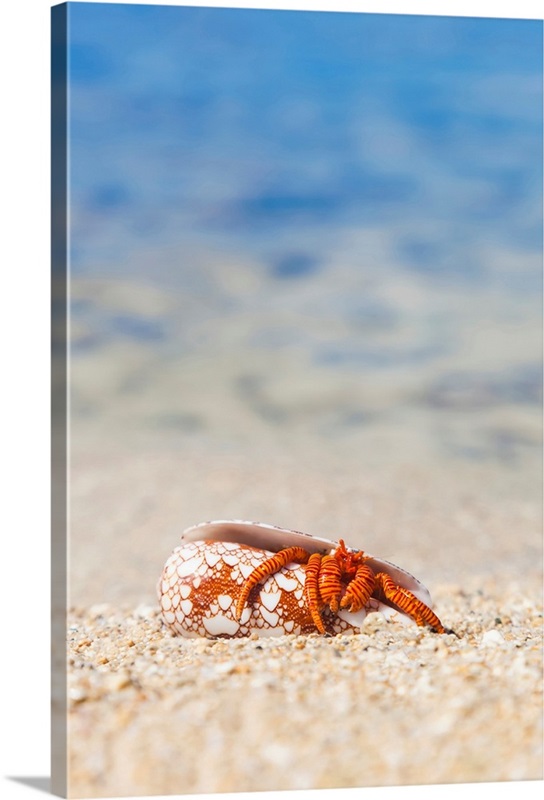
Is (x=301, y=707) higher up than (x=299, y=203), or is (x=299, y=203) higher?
(x=299, y=203)

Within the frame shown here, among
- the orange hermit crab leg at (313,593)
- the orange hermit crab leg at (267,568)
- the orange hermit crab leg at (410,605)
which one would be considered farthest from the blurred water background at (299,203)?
the orange hermit crab leg at (410,605)

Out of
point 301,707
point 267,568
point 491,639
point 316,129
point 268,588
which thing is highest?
point 316,129

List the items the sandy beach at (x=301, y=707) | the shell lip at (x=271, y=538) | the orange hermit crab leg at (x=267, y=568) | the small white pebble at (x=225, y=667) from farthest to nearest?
1. the shell lip at (x=271, y=538)
2. the orange hermit crab leg at (x=267, y=568)
3. the small white pebble at (x=225, y=667)
4. the sandy beach at (x=301, y=707)

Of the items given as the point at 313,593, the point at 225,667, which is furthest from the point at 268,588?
the point at 225,667

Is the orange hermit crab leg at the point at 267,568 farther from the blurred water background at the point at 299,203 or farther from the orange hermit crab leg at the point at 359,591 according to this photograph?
the blurred water background at the point at 299,203

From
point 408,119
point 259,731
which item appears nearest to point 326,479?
point 408,119

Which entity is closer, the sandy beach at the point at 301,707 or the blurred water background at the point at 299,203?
the sandy beach at the point at 301,707

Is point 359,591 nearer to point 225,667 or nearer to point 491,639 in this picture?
point 491,639

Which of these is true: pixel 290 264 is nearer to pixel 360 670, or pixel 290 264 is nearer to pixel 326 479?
pixel 360 670
